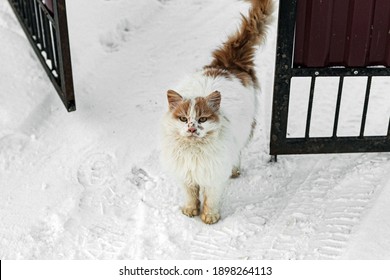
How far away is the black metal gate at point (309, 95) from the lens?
392 centimetres

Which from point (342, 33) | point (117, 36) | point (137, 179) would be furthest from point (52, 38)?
point (342, 33)

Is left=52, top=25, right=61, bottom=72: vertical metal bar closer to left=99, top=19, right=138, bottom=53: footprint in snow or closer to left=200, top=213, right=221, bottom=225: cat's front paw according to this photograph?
left=99, top=19, right=138, bottom=53: footprint in snow

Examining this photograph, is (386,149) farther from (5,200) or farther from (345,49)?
(5,200)

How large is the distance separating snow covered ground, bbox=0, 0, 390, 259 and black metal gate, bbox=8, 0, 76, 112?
0.46 feet

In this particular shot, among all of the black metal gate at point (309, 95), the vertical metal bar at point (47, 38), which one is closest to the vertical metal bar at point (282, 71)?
the black metal gate at point (309, 95)

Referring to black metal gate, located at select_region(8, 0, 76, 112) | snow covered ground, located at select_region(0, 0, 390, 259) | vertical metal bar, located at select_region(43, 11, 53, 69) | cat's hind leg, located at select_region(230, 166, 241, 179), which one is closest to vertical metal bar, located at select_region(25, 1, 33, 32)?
black metal gate, located at select_region(8, 0, 76, 112)

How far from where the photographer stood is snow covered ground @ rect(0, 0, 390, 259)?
3.76 metres

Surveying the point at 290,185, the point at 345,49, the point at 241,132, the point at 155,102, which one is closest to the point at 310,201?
the point at 290,185

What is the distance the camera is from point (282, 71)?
13.4 feet

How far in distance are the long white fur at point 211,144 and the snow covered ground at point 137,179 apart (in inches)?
13.7

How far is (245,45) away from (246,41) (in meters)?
0.03

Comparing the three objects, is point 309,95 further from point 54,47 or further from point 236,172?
point 54,47

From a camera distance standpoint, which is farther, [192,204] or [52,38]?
[52,38]

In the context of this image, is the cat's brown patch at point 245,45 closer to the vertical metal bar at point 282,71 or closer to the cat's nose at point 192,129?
the vertical metal bar at point 282,71
